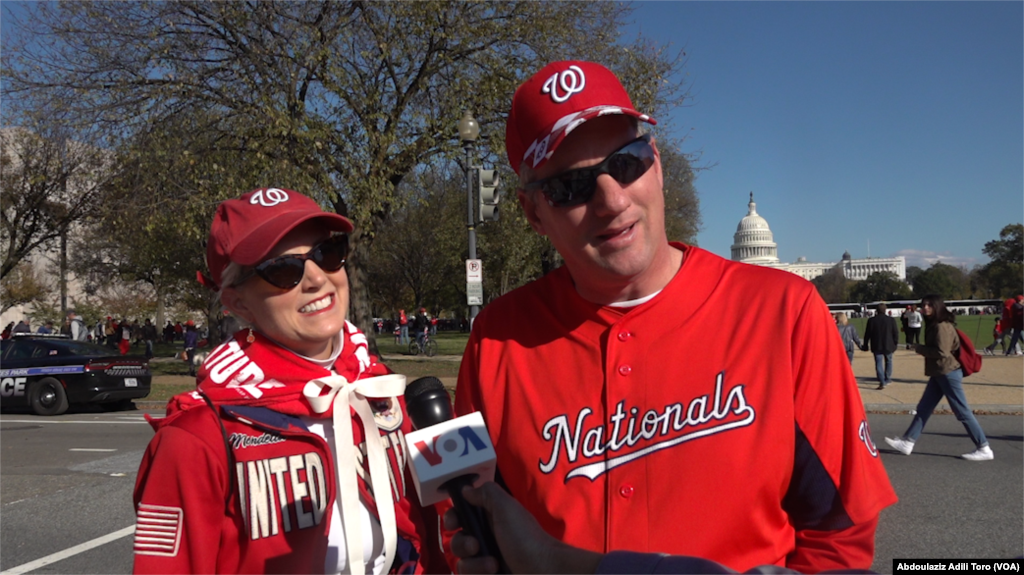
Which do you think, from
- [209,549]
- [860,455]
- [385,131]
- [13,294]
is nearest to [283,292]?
[209,549]

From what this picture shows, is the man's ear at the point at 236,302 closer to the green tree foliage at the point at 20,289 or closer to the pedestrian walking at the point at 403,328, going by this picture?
the pedestrian walking at the point at 403,328

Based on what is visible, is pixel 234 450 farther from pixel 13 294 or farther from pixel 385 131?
pixel 13 294

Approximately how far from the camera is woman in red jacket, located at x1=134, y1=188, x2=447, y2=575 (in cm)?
188

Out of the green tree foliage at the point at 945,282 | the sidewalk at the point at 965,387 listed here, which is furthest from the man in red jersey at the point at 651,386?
the green tree foliage at the point at 945,282

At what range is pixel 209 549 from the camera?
1.90m

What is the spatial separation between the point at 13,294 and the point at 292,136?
37904 millimetres

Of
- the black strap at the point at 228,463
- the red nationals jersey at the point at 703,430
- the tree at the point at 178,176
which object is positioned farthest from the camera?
the tree at the point at 178,176

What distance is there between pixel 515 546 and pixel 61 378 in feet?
50.2

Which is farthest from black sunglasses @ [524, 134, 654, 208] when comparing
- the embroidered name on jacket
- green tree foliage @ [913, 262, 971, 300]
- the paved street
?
green tree foliage @ [913, 262, 971, 300]

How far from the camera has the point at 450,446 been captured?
4.79 feet

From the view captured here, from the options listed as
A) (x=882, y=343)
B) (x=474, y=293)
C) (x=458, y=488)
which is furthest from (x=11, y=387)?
(x=882, y=343)

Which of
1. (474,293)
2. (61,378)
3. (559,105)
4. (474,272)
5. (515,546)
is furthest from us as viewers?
(61,378)

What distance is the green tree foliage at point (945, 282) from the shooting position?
95125 mm

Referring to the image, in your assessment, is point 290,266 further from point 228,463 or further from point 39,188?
point 39,188
